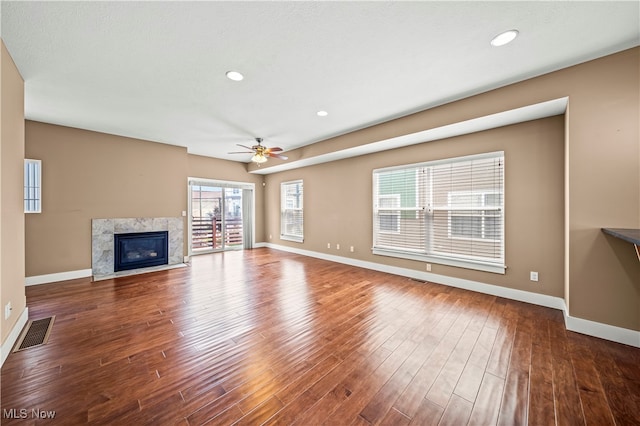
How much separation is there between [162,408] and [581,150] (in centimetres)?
455

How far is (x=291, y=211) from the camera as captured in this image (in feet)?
25.1

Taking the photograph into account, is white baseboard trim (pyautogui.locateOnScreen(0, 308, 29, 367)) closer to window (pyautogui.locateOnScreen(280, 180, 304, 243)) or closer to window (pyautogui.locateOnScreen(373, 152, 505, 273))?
window (pyautogui.locateOnScreen(373, 152, 505, 273))

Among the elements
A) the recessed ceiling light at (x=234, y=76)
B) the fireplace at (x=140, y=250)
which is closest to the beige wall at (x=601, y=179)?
the recessed ceiling light at (x=234, y=76)

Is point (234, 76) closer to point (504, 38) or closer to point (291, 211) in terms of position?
point (504, 38)

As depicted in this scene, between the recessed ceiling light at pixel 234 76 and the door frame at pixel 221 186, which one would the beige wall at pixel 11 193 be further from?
the door frame at pixel 221 186

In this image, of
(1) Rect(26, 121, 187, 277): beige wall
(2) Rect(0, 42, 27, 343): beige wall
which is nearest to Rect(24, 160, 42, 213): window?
(1) Rect(26, 121, 187, 277): beige wall

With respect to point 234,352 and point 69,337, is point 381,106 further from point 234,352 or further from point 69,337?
point 69,337

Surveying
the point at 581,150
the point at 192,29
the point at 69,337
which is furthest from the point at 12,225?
the point at 581,150

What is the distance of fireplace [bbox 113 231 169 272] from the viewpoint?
17.0ft

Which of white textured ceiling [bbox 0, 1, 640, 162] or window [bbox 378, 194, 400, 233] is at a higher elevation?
white textured ceiling [bbox 0, 1, 640, 162]

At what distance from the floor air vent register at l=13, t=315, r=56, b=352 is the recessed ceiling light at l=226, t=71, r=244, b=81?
3432 mm

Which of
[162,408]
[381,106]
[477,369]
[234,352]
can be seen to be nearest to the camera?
[162,408]

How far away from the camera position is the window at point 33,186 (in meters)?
4.25

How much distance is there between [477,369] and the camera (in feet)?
6.75
